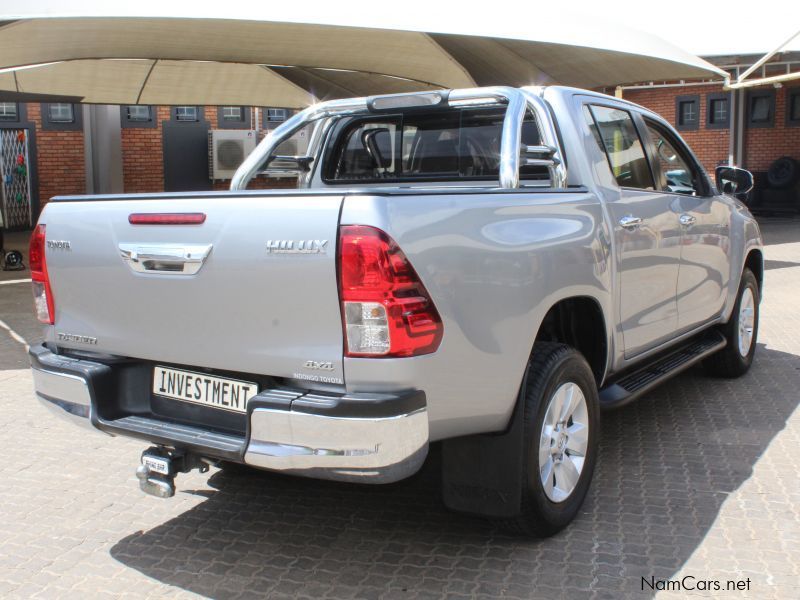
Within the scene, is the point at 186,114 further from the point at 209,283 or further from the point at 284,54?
the point at 209,283

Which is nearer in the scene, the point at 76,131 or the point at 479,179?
the point at 479,179

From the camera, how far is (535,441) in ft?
11.4

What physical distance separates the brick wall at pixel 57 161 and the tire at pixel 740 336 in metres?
15.5

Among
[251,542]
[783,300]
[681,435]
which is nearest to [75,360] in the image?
[251,542]

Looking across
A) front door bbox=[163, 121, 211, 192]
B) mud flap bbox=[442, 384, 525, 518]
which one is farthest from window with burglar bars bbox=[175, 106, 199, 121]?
mud flap bbox=[442, 384, 525, 518]

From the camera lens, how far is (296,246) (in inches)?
117

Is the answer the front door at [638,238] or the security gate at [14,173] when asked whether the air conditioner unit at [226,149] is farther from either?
the front door at [638,238]

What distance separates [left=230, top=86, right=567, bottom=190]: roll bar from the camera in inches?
156

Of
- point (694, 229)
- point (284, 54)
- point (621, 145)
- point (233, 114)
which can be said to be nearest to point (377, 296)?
point (621, 145)

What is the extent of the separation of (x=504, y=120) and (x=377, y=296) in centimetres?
160

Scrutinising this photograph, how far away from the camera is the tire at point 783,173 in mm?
21906

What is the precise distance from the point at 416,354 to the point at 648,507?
1.76 meters

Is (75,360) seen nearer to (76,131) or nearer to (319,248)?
(319,248)

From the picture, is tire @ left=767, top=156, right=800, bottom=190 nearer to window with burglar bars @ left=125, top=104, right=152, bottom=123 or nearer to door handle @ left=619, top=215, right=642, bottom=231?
window with burglar bars @ left=125, top=104, right=152, bottom=123
